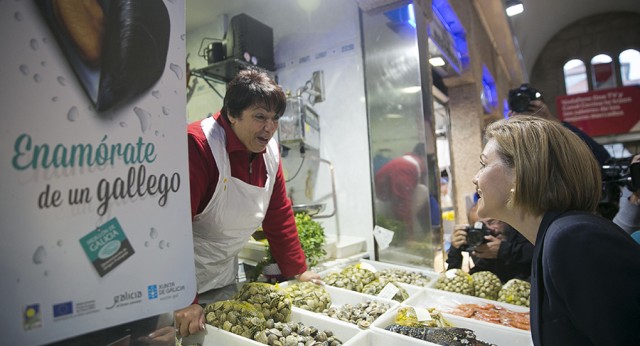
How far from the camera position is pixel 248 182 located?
6.41 ft

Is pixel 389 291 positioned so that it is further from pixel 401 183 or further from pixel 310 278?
pixel 401 183

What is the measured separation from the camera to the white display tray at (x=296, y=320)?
134 centimetres

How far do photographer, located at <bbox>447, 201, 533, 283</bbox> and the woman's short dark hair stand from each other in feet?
5.40

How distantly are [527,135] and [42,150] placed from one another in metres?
1.22

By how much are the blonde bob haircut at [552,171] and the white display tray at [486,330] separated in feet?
2.27

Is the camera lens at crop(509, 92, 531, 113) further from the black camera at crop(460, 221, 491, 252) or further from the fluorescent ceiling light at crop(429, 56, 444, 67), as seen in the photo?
the fluorescent ceiling light at crop(429, 56, 444, 67)

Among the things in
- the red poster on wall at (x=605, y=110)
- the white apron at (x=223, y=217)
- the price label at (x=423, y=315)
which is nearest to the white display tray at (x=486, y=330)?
the price label at (x=423, y=315)

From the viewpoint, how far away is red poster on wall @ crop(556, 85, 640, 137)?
390 inches

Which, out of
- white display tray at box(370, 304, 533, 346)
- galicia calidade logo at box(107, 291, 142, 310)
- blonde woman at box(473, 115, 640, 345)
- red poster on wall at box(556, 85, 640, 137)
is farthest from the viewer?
red poster on wall at box(556, 85, 640, 137)

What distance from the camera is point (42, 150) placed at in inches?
24.7

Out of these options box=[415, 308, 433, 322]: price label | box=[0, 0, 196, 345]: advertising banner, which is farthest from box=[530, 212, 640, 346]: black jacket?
box=[0, 0, 196, 345]: advertising banner

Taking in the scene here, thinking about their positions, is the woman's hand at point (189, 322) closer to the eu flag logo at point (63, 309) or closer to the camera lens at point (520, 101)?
the eu flag logo at point (63, 309)

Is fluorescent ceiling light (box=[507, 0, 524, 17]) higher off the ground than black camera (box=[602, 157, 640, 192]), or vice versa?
fluorescent ceiling light (box=[507, 0, 524, 17])

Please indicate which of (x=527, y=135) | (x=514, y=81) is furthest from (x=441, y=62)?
(x=514, y=81)
